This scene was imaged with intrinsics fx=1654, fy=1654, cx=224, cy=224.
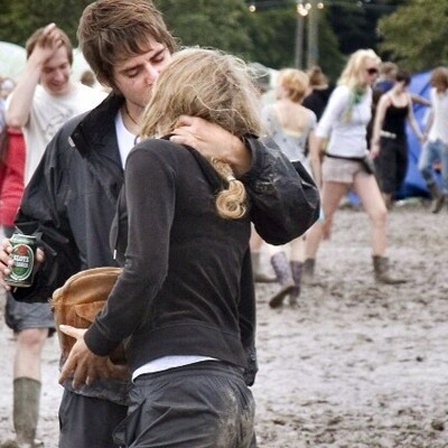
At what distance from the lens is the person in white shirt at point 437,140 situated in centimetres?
2316

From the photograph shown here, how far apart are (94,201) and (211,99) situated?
618 mm

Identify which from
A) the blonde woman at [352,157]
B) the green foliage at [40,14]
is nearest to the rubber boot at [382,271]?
the blonde woman at [352,157]

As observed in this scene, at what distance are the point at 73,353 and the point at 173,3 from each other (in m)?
11.4

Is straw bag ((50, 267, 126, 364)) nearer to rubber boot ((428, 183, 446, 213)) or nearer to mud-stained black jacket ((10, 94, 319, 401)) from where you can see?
mud-stained black jacket ((10, 94, 319, 401))

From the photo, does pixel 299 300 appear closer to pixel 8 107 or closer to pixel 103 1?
pixel 8 107

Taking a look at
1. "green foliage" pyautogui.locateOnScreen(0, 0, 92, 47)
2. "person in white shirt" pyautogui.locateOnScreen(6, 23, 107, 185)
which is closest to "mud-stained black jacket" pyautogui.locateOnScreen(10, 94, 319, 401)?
"person in white shirt" pyautogui.locateOnScreen(6, 23, 107, 185)

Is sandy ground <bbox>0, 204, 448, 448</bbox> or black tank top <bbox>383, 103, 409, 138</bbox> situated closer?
sandy ground <bbox>0, 204, 448, 448</bbox>

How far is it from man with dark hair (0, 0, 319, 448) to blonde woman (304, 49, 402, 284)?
28.7 feet

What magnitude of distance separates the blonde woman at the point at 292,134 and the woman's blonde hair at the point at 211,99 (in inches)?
324

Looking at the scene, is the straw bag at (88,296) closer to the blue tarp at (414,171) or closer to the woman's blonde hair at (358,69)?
the woman's blonde hair at (358,69)

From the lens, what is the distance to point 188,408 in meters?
3.77

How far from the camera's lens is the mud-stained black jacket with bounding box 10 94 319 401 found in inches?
156

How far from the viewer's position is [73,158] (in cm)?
445

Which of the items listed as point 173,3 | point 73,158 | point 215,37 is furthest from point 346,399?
point 215,37
